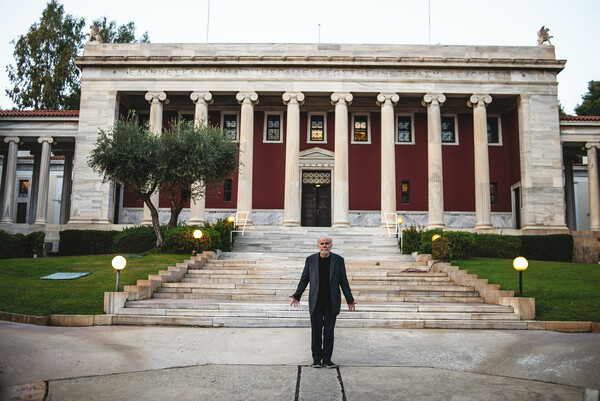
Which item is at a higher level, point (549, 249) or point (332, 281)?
point (549, 249)

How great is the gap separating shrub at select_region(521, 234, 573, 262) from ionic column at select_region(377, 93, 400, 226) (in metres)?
6.66

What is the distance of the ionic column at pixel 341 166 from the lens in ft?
88.5

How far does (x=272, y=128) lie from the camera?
105ft

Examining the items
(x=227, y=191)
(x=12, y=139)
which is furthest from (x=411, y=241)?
(x=12, y=139)

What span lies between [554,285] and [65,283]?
13951mm

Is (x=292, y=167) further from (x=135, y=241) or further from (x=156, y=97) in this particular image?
(x=135, y=241)

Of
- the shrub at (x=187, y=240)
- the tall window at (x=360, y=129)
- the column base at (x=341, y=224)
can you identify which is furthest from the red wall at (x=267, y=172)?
the shrub at (x=187, y=240)

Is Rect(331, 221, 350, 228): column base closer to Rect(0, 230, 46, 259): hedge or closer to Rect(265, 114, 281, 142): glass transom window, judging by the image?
Rect(265, 114, 281, 142): glass transom window

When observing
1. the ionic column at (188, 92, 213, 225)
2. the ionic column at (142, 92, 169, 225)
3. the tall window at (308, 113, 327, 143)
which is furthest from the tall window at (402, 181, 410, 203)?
the ionic column at (142, 92, 169, 225)

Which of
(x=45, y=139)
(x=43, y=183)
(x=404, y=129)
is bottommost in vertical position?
(x=43, y=183)

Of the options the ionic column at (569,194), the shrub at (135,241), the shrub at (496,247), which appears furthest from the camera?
the ionic column at (569,194)

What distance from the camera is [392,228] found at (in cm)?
2659

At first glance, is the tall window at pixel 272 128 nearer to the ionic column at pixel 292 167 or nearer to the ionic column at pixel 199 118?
the ionic column at pixel 292 167

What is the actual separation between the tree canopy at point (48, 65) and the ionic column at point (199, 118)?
1793cm
